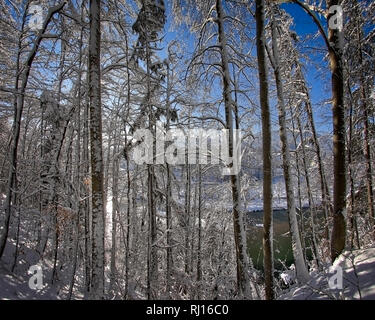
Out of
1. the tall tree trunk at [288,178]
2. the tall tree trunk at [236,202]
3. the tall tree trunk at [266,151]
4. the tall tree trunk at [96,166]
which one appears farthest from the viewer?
the tall tree trunk at [236,202]

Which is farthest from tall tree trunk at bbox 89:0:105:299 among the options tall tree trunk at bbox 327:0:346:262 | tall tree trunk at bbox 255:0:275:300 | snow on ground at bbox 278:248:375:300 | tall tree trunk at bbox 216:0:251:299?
tall tree trunk at bbox 327:0:346:262

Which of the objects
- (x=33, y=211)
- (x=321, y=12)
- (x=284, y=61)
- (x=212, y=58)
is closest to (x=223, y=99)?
(x=212, y=58)

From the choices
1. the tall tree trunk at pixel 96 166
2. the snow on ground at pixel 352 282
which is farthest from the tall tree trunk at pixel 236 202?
the tall tree trunk at pixel 96 166

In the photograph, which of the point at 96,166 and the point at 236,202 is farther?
the point at 236,202

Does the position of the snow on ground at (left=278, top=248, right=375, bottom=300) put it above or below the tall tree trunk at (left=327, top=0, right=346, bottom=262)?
below

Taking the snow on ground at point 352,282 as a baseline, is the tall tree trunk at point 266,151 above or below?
above

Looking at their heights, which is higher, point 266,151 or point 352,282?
point 266,151

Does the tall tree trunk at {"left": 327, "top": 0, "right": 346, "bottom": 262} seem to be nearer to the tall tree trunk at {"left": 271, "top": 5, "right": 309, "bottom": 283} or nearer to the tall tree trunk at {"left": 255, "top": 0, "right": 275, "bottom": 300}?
the tall tree trunk at {"left": 271, "top": 5, "right": 309, "bottom": 283}

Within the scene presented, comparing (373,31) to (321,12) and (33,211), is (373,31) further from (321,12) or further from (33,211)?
(33,211)

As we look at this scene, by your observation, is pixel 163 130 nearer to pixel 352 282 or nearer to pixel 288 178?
pixel 288 178

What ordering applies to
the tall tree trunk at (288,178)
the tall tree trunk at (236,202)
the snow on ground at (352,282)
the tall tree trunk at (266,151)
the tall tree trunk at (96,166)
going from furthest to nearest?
the tall tree trunk at (236,202) < the tall tree trunk at (288,178) < the tall tree trunk at (266,151) < the tall tree trunk at (96,166) < the snow on ground at (352,282)

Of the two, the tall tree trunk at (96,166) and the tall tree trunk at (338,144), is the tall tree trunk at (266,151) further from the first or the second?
the tall tree trunk at (96,166)

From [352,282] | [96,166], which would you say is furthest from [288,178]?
[96,166]
